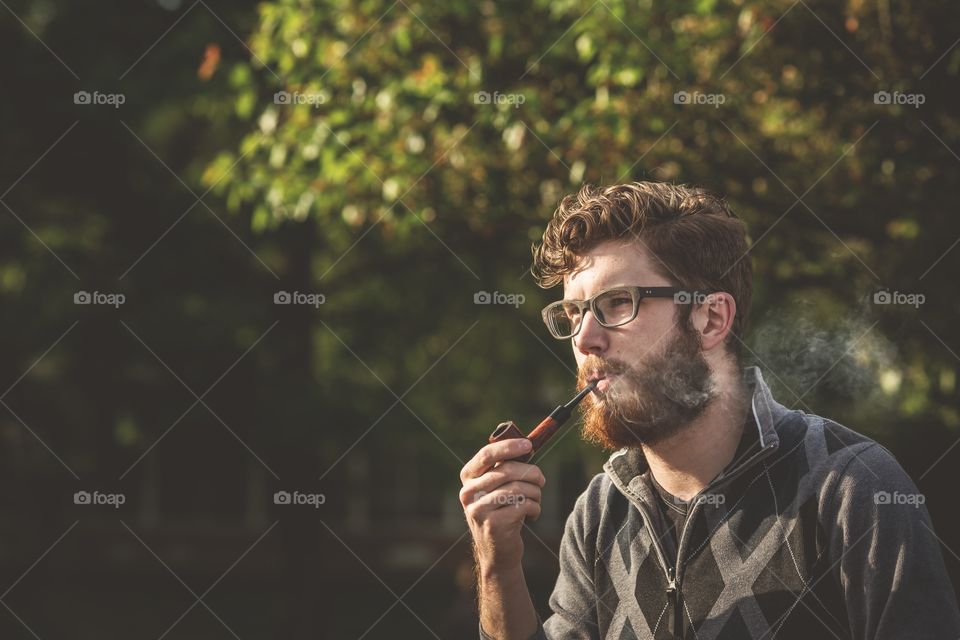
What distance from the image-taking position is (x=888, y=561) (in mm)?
2324

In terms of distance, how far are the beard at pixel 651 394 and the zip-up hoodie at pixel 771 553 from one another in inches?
5.5

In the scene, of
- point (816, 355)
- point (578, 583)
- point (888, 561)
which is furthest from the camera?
point (816, 355)

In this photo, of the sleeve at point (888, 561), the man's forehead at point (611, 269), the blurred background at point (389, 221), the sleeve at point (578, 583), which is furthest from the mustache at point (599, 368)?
the blurred background at point (389, 221)

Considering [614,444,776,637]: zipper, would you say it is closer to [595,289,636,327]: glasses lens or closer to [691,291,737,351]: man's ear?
[691,291,737,351]: man's ear

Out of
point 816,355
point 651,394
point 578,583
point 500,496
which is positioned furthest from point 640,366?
point 816,355

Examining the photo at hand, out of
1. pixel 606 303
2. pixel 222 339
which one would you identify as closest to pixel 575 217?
pixel 606 303

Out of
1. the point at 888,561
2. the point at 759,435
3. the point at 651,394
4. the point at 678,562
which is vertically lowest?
the point at 888,561

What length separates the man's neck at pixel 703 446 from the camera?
2771mm

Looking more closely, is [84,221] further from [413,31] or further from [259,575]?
[259,575]

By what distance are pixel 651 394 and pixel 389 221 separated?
11.5 ft

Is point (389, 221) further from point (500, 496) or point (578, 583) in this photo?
point (500, 496)

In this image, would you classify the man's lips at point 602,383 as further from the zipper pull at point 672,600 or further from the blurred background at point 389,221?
the blurred background at point 389,221

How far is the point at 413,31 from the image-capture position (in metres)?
5.93

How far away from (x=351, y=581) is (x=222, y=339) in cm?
1345
